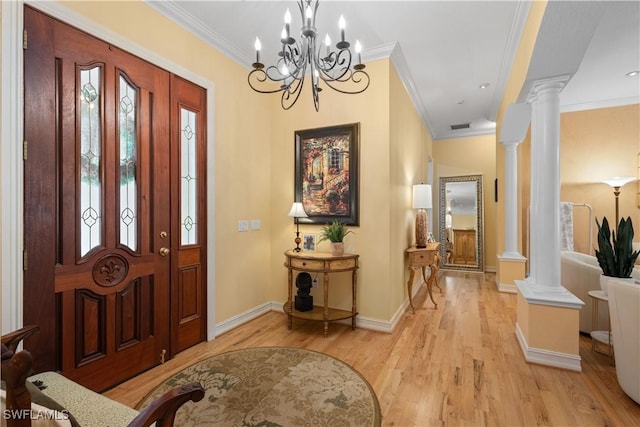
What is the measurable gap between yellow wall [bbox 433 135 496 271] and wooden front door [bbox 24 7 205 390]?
18.8ft

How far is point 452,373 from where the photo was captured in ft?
7.55

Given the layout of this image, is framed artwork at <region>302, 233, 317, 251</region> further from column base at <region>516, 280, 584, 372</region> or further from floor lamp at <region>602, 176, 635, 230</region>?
floor lamp at <region>602, 176, 635, 230</region>

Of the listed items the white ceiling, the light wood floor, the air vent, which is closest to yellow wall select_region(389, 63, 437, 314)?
the white ceiling

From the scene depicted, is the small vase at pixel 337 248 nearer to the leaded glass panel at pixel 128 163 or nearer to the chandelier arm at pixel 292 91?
the chandelier arm at pixel 292 91

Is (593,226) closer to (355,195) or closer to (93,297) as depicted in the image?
(355,195)

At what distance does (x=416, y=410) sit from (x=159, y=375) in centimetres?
190

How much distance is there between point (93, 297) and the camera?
2.03m

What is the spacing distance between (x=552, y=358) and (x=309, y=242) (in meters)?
2.48

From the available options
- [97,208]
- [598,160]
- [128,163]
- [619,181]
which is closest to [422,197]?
[619,181]

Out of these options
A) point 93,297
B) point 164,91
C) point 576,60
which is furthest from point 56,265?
point 576,60

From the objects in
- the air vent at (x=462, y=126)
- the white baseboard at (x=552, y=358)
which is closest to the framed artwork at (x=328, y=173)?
the white baseboard at (x=552, y=358)

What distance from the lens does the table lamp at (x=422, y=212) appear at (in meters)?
3.95

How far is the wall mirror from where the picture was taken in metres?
6.14

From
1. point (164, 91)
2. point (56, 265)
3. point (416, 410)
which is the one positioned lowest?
point (416, 410)
